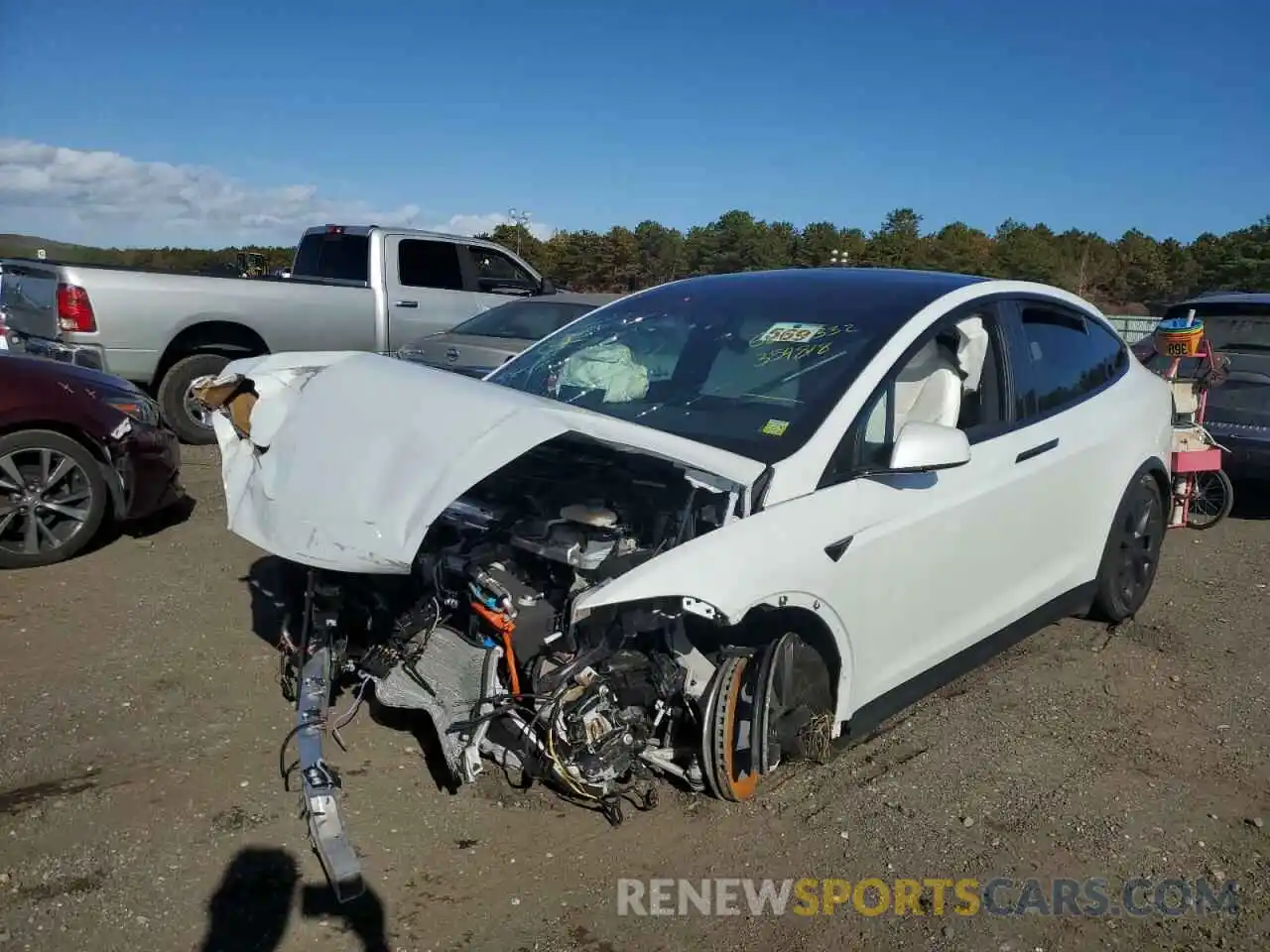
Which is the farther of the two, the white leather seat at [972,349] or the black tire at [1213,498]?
the black tire at [1213,498]

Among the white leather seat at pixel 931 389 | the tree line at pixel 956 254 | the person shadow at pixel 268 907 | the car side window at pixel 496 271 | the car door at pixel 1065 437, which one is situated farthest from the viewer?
the tree line at pixel 956 254

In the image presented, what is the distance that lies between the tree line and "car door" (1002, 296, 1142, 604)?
1939 centimetres

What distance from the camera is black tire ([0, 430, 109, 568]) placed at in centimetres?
597

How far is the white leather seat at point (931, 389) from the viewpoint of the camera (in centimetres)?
406

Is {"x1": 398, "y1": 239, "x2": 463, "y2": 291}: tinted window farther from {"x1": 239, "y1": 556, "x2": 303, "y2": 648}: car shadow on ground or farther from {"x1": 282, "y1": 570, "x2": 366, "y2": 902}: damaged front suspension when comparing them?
{"x1": 282, "y1": 570, "x2": 366, "y2": 902}: damaged front suspension

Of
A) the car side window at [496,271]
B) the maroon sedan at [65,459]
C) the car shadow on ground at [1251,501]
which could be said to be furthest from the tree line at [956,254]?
the maroon sedan at [65,459]

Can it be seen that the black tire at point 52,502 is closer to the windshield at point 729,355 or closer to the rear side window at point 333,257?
the windshield at point 729,355

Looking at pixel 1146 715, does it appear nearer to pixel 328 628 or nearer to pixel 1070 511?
pixel 1070 511

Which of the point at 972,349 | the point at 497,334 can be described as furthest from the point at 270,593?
the point at 497,334

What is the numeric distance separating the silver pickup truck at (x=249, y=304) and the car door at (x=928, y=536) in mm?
7599

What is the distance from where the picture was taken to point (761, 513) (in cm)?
328

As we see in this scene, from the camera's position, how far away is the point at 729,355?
4.26 meters

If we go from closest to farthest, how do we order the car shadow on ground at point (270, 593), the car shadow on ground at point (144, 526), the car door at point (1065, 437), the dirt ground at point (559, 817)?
the dirt ground at point (559, 817)
the car shadow on ground at point (270, 593)
the car door at point (1065, 437)
the car shadow on ground at point (144, 526)

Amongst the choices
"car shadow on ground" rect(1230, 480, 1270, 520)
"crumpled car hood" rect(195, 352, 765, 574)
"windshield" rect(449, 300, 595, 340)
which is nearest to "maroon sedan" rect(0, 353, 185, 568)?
"crumpled car hood" rect(195, 352, 765, 574)
